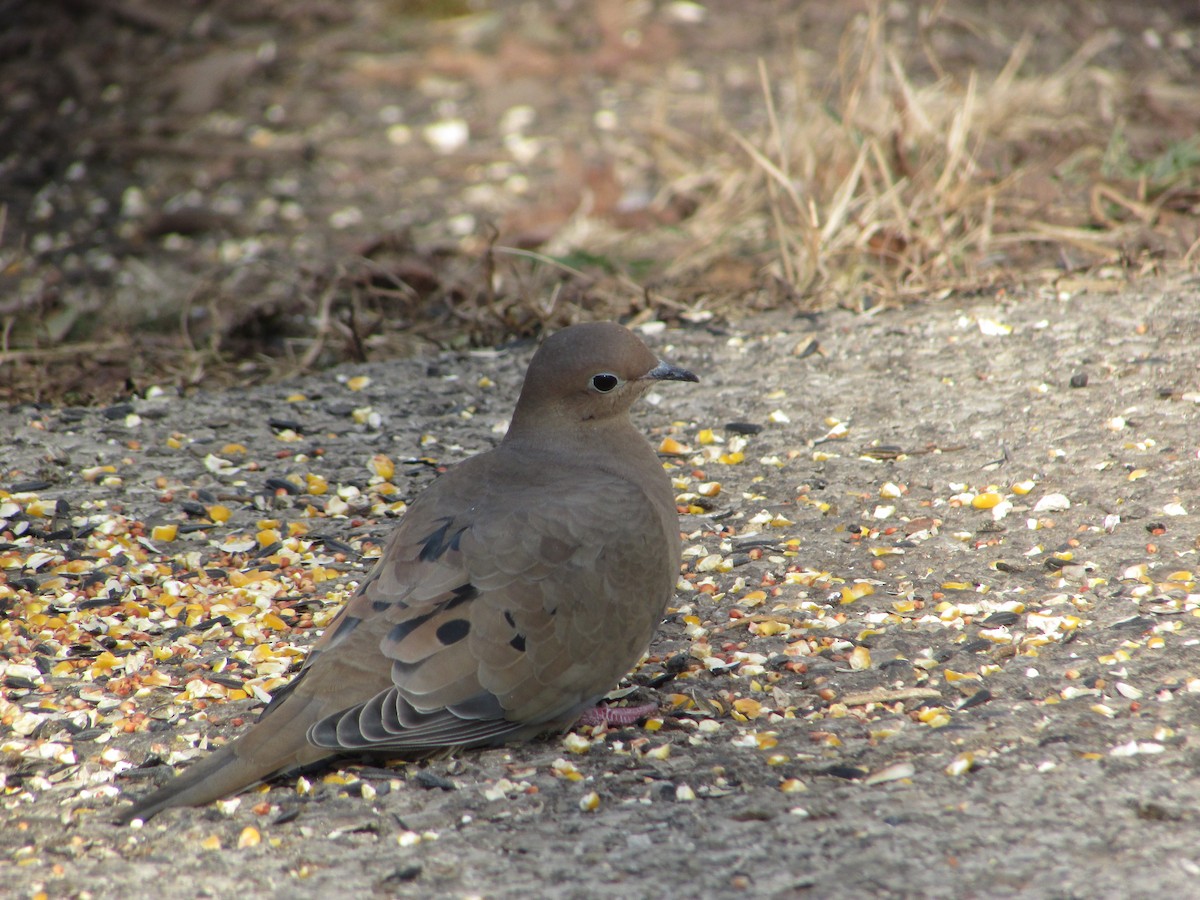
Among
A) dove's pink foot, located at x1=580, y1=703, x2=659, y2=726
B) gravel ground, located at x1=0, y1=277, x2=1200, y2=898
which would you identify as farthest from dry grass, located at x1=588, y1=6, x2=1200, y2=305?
dove's pink foot, located at x1=580, y1=703, x2=659, y2=726

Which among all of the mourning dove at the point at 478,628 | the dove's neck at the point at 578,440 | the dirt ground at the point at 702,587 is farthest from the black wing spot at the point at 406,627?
the dove's neck at the point at 578,440

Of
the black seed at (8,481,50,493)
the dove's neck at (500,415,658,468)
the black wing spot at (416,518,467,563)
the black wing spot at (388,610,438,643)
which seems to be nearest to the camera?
the black wing spot at (388,610,438,643)

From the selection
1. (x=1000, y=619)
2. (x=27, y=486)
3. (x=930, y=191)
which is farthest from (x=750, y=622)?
(x=930, y=191)

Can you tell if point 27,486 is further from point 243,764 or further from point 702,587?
point 702,587

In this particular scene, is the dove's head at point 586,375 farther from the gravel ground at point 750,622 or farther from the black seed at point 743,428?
the black seed at point 743,428

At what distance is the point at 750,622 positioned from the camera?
11.2 ft

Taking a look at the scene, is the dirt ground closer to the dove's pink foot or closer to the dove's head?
the dove's pink foot

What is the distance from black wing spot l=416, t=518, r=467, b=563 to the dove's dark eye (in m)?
0.62

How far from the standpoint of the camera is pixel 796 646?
3.29 m

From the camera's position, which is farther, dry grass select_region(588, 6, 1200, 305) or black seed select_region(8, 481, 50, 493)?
dry grass select_region(588, 6, 1200, 305)

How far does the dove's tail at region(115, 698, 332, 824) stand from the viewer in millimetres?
2707

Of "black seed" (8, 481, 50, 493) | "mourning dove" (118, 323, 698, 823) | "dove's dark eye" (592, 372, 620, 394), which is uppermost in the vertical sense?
"dove's dark eye" (592, 372, 620, 394)

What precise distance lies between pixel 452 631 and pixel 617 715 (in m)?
0.46

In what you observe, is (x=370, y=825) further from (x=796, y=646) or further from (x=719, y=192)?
(x=719, y=192)
